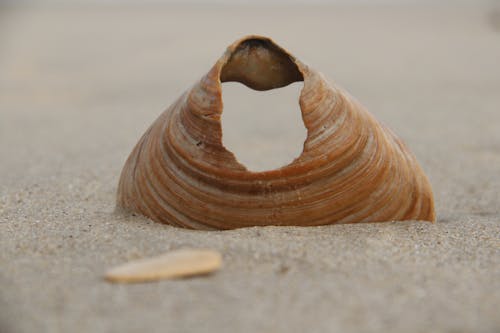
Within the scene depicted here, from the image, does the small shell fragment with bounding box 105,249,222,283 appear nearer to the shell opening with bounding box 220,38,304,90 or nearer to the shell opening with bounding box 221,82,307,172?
the shell opening with bounding box 220,38,304,90

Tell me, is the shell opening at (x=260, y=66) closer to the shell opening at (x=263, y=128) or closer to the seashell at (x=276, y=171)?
the seashell at (x=276, y=171)

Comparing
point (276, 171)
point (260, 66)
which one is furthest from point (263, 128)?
point (276, 171)

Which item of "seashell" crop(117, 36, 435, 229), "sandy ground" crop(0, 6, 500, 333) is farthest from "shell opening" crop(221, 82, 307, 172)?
"seashell" crop(117, 36, 435, 229)

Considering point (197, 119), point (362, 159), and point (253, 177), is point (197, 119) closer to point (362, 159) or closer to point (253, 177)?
point (253, 177)

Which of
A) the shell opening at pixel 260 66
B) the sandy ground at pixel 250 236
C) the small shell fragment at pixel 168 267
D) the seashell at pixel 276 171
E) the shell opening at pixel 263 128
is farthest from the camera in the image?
the shell opening at pixel 263 128

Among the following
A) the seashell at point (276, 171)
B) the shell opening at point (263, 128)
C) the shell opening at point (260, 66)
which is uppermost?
the shell opening at point (260, 66)

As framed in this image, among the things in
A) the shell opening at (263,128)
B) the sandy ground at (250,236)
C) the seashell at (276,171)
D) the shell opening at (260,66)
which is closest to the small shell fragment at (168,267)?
the sandy ground at (250,236)

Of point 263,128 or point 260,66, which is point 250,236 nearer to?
point 260,66
